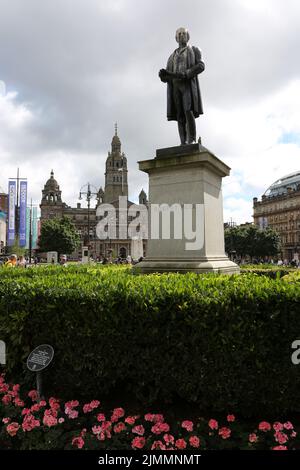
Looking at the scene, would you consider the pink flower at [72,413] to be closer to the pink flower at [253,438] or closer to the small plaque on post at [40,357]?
the small plaque on post at [40,357]

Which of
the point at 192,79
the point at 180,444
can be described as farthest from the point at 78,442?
the point at 192,79

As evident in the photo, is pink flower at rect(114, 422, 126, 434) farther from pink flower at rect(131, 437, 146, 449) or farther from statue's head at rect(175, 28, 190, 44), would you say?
statue's head at rect(175, 28, 190, 44)

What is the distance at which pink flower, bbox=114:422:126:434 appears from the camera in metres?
3.65

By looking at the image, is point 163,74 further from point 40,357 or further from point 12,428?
point 12,428

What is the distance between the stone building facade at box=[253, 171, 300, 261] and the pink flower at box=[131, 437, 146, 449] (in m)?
95.5

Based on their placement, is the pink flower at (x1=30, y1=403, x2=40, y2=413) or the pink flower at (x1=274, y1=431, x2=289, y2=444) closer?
the pink flower at (x1=274, y1=431, x2=289, y2=444)

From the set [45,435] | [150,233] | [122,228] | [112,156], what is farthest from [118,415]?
[112,156]

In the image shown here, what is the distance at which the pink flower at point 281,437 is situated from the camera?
135 inches

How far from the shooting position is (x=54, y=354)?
15.0 feet

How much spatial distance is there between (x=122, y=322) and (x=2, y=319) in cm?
193

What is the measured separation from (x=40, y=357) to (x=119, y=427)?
130cm

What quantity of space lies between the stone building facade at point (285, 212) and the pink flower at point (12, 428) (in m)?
95.8

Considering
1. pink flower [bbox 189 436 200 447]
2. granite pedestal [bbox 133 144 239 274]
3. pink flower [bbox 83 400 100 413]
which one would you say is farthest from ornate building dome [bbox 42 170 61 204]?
pink flower [bbox 189 436 200 447]
